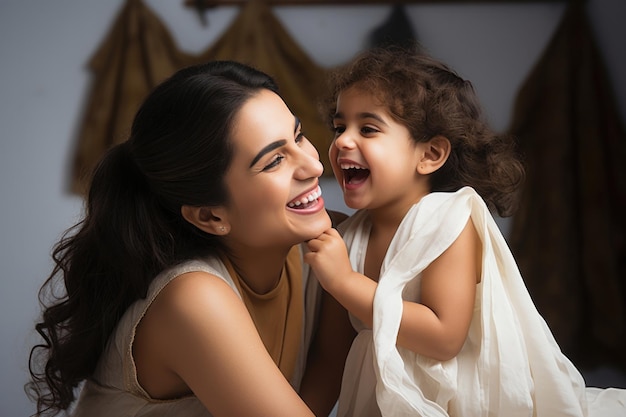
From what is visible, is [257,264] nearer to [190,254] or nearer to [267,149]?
[190,254]

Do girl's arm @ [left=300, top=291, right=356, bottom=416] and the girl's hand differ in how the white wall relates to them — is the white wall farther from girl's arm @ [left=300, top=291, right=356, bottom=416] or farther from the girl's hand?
the girl's hand

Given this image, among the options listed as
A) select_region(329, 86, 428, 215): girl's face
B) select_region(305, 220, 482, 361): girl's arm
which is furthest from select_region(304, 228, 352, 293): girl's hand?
select_region(329, 86, 428, 215): girl's face

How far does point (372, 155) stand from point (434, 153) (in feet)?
0.63

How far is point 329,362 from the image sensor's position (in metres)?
1.86

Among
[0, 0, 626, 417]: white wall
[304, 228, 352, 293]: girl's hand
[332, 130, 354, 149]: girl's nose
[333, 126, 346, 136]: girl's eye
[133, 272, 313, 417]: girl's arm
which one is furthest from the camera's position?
[0, 0, 626, 417]: white wall

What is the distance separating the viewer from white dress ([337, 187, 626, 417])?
1.51m

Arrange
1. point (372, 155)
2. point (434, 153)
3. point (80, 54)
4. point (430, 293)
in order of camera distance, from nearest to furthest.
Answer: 1. point (430, 293)
2. point (372, 155)
3. point (434, 153)
4. point (80, 54)

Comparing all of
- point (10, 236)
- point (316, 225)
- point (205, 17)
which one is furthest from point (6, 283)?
point (316, 225)

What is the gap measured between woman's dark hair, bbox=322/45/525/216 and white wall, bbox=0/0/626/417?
1.53m

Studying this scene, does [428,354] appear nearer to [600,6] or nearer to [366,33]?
[366,33]

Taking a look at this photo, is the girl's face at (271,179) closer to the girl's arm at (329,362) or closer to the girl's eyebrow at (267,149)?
the girl's eyebrow at (267,149)

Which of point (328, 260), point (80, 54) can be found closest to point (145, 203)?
point (328, 260)

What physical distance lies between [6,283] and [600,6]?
284cm

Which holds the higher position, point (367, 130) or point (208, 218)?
point (367, 130)
